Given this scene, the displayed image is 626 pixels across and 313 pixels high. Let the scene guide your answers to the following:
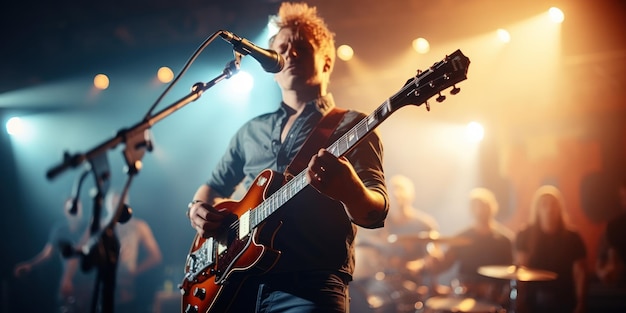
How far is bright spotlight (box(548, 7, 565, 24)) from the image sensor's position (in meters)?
6.93

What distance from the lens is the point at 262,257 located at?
2.34m

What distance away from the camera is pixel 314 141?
2.67 metres

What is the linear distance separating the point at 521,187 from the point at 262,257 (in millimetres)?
8324

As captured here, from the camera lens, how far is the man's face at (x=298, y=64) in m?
3.01

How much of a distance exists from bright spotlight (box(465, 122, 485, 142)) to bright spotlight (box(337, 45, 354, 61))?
332cm

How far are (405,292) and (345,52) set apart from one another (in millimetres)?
3551

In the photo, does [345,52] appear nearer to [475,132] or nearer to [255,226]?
[475,132]

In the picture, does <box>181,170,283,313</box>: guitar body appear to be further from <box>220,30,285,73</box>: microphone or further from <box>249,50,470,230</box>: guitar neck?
<box>220,30,285,73</box>: microphone

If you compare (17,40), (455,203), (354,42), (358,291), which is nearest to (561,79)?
(455,203)

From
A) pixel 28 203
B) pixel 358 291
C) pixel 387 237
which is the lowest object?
pixel 358 291

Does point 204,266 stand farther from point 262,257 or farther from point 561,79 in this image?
point 561,79

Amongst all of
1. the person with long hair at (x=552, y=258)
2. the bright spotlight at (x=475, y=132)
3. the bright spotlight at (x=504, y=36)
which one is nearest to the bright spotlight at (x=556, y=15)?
the bright spotlight at (x=504, y=36)

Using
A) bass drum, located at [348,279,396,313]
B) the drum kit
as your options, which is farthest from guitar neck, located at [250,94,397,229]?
bass drum, located at [348,279,396,313]

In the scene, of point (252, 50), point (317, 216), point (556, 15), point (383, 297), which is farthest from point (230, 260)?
point (556, 15)
